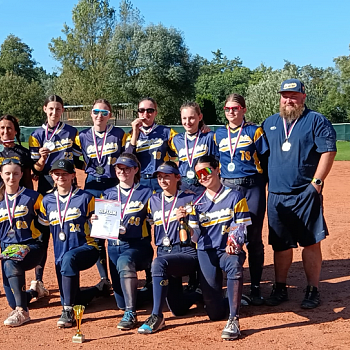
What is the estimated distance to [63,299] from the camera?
505 cm

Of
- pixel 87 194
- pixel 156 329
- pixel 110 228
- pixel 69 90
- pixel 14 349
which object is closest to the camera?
pixel 14 349

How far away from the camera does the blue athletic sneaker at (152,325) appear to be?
456 cm

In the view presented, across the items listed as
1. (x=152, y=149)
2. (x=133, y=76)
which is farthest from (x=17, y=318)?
(x=133, y=76)

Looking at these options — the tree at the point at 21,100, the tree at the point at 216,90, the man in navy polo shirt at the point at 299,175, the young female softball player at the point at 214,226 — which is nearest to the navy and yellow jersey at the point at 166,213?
the young female softball player at the point at 214,226

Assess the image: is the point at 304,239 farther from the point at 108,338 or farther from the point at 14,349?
the point at 14,349

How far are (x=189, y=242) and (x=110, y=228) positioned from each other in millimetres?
865

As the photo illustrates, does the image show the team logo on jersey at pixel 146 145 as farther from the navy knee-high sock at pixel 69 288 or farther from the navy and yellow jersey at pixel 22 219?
the navy knee-high sock at pixel 69 288

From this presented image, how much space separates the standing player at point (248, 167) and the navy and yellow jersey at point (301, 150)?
17 cm

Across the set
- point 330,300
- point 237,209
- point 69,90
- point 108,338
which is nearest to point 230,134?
point 237,209

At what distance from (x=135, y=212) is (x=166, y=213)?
0.37m

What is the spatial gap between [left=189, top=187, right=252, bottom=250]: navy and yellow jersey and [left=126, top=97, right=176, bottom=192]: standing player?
1.08 metres

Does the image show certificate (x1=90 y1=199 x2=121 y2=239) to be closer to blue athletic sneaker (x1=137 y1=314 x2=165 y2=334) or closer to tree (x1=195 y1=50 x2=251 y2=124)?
blue athletic sneaker (x1=137 y1=314 x2=165 y2=334)

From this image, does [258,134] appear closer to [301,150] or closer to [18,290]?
[301,150]

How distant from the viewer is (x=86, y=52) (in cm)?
4566
